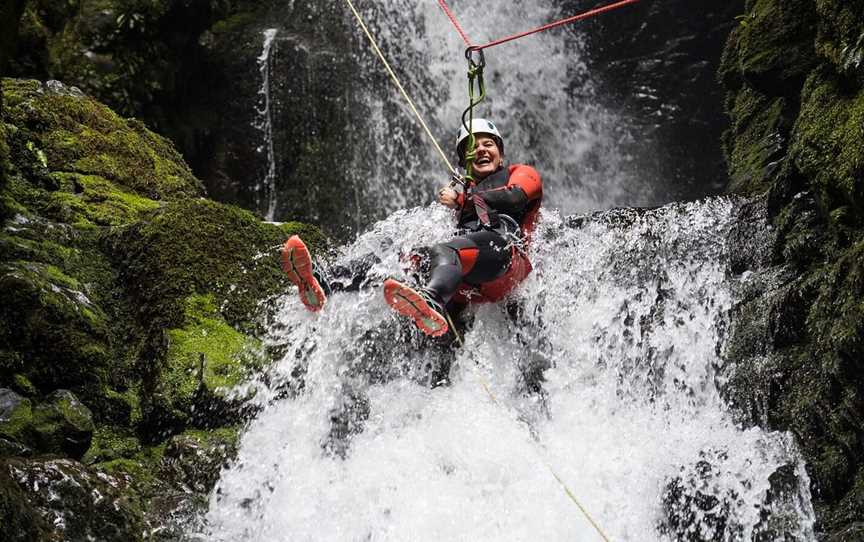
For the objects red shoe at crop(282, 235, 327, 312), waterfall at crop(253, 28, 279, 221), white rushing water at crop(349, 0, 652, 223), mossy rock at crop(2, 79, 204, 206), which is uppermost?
white rushing water at crop(349, 0, 652, 223)

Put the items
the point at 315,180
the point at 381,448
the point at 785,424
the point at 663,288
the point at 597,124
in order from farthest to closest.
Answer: the point at 597,124 → the point at 315,180 → the point at 663,288 → the point at 381,448 → the point at 785,424

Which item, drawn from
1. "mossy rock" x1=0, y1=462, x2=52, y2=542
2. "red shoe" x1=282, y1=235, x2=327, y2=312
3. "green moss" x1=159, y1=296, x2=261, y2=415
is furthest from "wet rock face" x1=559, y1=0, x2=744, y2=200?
"mossy rock" x1=0, y1=462, x2=52, y2=542

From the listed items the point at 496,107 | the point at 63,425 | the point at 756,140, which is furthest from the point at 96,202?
the point at 496,107

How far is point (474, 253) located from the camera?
5574 millimetres

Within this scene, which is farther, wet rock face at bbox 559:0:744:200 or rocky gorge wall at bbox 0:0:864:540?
wet rock face at bbox 559:0:744:200

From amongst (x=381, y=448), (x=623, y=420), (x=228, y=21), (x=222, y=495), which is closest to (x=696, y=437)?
(x=623, y=420)

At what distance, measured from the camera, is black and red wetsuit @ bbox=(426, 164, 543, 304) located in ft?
17.8

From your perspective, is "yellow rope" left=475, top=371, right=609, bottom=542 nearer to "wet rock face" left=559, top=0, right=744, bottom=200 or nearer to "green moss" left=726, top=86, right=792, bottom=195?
"green moss" left=726, top=86, right=792, bottom=195

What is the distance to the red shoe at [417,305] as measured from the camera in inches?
191

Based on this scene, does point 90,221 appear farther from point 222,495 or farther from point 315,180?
point 315,180

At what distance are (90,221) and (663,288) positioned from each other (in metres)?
4.79

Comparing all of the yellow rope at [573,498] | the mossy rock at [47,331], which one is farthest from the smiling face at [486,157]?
the mossy rock at [47,331]

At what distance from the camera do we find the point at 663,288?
613 centimetres

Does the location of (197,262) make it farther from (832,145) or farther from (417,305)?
(832,145)
